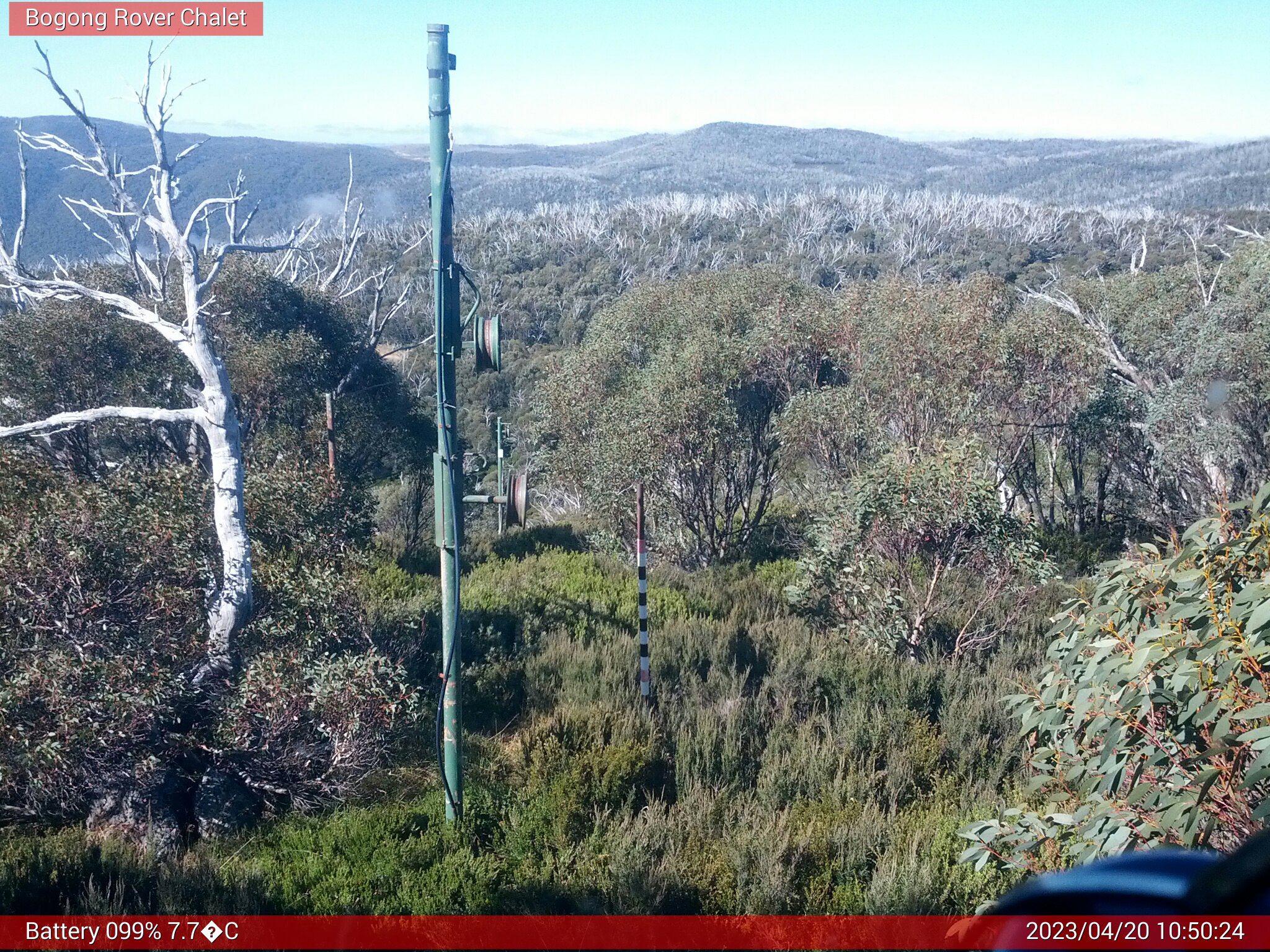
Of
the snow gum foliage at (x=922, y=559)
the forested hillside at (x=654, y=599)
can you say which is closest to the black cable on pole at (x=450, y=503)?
the forested hillside at (x=654, y=599)

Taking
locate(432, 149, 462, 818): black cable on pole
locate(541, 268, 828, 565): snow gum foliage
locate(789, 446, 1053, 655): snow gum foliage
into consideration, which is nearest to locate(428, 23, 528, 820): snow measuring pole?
locate(432, 149, 462, 818): black cable on pole

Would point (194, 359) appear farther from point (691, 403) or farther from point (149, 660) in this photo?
point (691, 403)

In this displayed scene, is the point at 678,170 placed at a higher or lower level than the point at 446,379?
higher

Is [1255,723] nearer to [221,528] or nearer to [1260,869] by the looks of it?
[1260,869]

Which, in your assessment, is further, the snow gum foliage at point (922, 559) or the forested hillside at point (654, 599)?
the snow gum foliage at point (922, 559)

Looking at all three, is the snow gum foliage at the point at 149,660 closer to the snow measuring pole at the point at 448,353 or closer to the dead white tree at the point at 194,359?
the dead white tree at the point at 194,359

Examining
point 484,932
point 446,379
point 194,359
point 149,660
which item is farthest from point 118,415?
point 484,932

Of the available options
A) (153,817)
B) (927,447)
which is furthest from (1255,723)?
(927,447)
